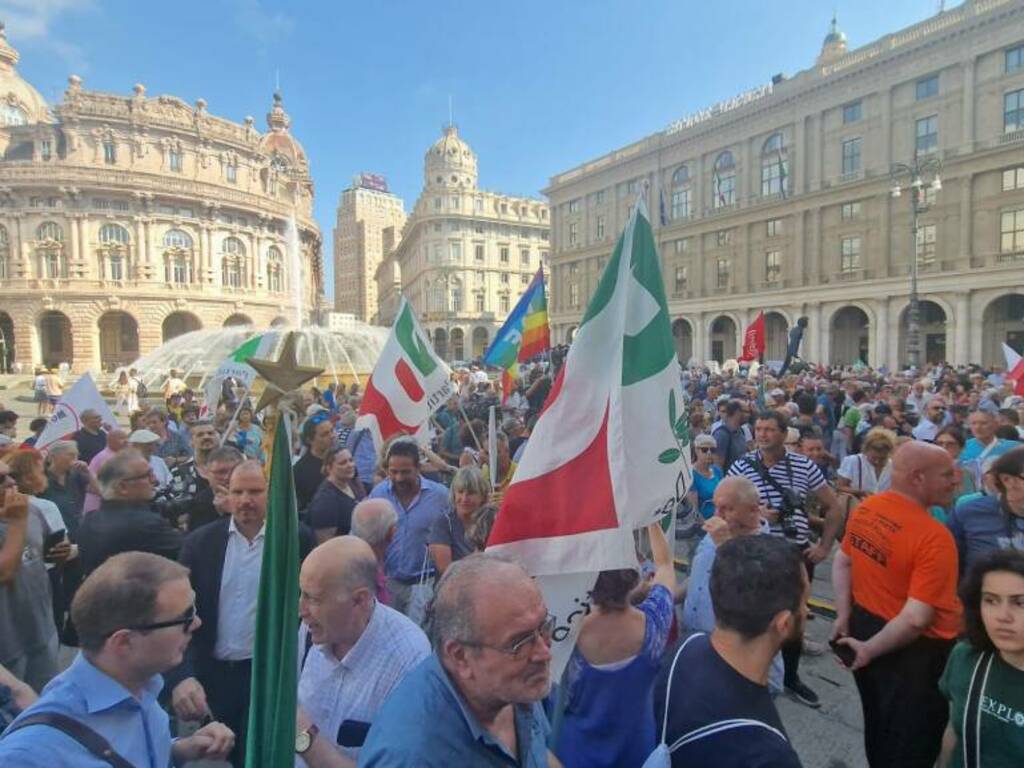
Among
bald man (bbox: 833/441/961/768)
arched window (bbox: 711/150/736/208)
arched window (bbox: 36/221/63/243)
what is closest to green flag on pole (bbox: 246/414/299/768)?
bald man (bbox: 833/441/961/768)

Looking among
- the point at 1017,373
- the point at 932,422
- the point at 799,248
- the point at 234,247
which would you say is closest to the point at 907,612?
the point at 932,422

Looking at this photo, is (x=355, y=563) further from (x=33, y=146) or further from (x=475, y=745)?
(x=33, y=146)

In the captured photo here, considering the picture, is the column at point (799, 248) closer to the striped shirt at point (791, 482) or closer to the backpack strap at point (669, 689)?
the striped shirt at point (791, 482)

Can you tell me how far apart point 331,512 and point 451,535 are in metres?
1.03

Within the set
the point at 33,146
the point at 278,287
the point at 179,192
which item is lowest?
the point at 278,287

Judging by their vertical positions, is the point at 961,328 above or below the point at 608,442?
above

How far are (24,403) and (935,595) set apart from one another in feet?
113

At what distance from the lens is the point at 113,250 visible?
4812 cm

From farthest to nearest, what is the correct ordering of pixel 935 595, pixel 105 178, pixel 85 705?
pixel 105 178 → pixel 935 595 → pixel 85 705

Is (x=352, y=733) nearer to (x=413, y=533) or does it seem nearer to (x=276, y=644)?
(x=276, y=644)

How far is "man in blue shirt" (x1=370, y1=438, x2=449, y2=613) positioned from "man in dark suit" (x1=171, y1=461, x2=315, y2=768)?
90 cm

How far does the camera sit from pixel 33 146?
50156mm

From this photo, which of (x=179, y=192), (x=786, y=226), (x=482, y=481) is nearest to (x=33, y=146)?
(x=179, y=192)

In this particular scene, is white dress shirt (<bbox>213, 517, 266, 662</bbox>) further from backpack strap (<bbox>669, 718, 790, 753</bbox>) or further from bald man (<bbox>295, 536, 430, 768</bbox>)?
backpack strap (<bbox>669, 718, 790, 753</bbox>)
